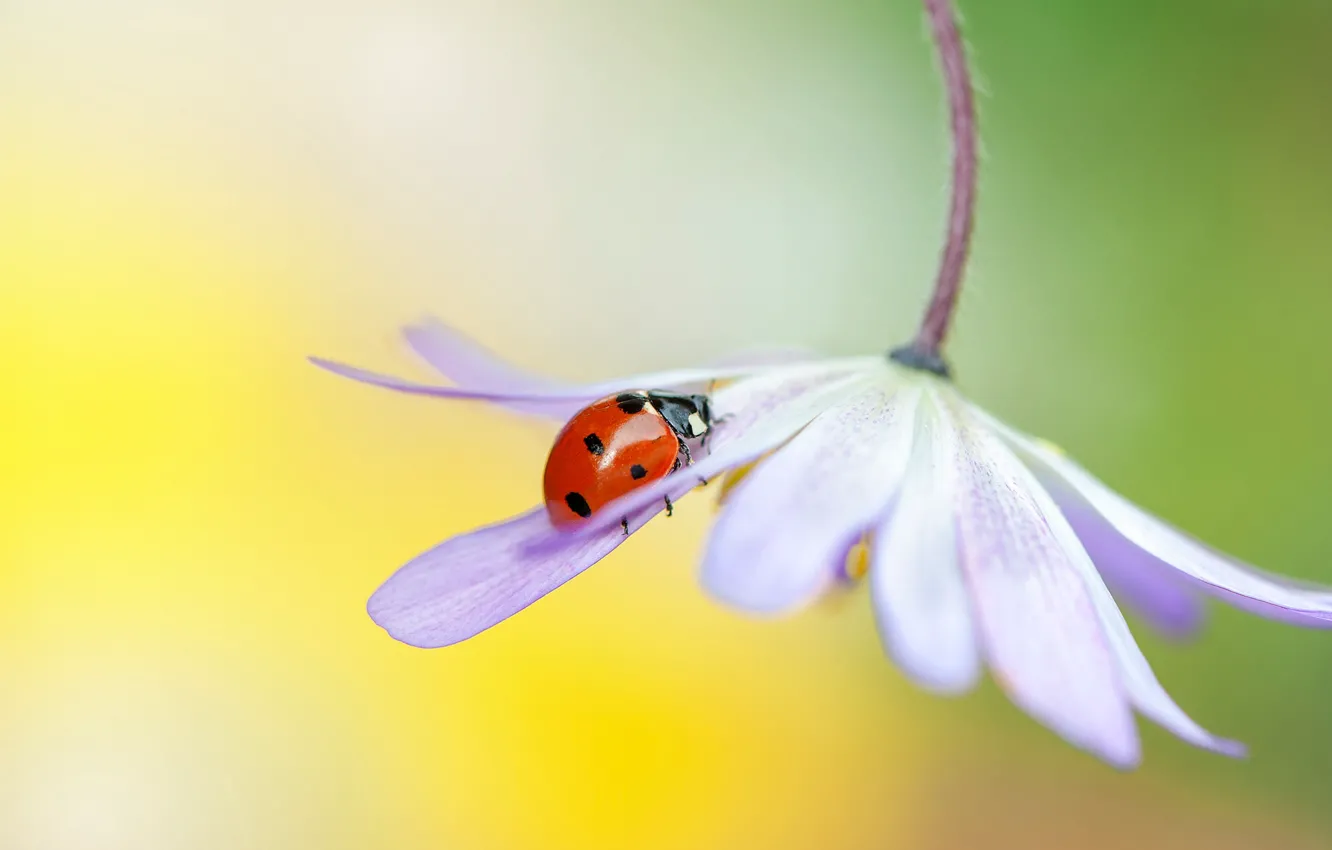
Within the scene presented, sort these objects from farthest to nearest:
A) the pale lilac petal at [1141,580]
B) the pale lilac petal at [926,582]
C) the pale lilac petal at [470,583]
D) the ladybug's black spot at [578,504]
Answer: the pale lilac petal at [1141,580]
the ladybug's black spot at [578,504]
the pale lilac petal at [470,583]
the pale lilac petal at [926,582]

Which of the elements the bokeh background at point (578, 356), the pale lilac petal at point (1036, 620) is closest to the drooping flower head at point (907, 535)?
the pale lilac petal at point (1036, 620)

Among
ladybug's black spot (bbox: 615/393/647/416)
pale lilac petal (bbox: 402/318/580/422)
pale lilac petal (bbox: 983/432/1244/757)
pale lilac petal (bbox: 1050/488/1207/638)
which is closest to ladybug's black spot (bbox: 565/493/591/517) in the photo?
ladybug's black spot (bbox: 615/393/647/416)

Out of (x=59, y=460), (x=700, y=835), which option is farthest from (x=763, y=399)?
(x=59, y=460)

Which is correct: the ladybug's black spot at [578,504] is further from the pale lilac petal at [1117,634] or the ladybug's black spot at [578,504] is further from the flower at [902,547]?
the pale lilac petal at [1117,634]

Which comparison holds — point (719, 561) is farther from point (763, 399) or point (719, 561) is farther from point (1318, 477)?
point (1318, 477)

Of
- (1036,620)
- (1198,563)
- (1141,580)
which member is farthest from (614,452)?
(1141,580)

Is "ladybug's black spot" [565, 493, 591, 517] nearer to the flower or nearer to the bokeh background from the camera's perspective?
the flower
